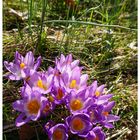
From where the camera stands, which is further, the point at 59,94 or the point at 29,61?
the point at 29,61

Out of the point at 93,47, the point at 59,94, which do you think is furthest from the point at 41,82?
the point at 93,47

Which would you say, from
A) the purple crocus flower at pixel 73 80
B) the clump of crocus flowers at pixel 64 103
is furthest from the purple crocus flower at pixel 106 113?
the purple crocus flower at pixel 73 80

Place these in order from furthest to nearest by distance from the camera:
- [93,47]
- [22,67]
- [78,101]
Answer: [93,47], [22,67], [78,101]

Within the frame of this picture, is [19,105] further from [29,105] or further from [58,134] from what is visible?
[58,134]

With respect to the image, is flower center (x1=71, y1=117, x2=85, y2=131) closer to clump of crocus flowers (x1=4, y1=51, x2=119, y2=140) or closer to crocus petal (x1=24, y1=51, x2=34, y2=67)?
clump of crocus flowers (x1=4, y1=51, x2=119, y2=140)

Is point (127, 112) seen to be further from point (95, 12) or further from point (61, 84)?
point (95, 12)

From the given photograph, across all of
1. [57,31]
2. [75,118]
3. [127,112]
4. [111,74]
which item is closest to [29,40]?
[57,31]
